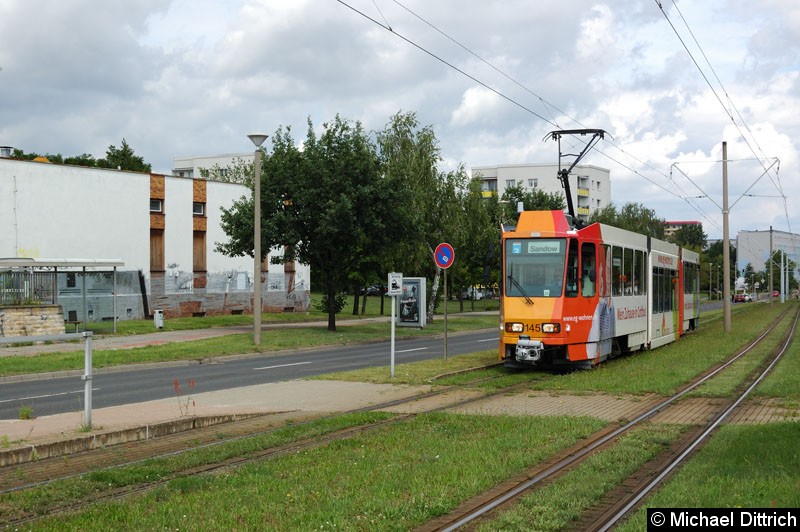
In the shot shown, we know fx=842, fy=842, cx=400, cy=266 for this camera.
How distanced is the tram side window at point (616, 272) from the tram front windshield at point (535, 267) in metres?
2.59

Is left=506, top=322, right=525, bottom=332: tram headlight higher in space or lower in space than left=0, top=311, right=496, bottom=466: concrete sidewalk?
higher

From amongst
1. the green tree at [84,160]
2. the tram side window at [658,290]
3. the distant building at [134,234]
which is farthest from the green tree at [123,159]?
the tram side window at [658,290]

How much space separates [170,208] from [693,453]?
130ft

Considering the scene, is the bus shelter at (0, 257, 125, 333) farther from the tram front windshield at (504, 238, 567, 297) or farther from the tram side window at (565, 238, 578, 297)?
the tram side window at (565, 238, 578, 297)

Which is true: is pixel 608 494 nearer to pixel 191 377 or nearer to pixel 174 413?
pixel 174 413

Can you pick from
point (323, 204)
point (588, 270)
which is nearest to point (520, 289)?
point (588, 270)

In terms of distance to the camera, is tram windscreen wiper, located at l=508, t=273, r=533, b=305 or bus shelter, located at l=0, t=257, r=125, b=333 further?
bus shelter, located at l=0, t=257, r=125, b=333

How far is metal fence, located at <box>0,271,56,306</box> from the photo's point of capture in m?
30.4

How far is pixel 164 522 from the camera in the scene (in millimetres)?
6266

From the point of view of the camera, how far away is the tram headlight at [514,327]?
58.9 ft

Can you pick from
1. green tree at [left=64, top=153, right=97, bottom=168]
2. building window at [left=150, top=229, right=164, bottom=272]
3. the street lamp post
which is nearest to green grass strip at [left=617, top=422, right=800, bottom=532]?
the street lamp post

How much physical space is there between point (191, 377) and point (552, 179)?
4220 inches

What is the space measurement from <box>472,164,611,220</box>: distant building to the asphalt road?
95362 millimetres

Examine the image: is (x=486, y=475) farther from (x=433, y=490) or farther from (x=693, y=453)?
(x=693, y=453)
